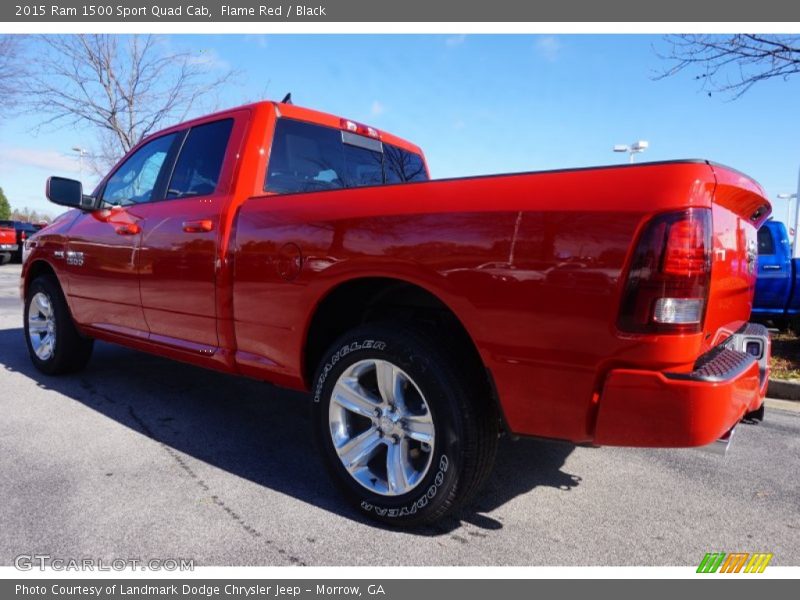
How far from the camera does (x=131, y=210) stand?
153 inches

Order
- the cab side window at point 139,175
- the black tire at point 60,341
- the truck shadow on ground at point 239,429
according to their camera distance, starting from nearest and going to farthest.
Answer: the truck shadow on ground at point 239,429 → the cab side window at point 139,175 → the black tire at point 60,341

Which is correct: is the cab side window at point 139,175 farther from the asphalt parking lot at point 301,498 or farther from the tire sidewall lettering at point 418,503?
the tire sidewall lettering at point 418,503

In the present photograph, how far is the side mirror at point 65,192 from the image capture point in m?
4.10

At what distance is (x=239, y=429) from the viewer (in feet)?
12.1

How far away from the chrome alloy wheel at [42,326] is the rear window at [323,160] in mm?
2730

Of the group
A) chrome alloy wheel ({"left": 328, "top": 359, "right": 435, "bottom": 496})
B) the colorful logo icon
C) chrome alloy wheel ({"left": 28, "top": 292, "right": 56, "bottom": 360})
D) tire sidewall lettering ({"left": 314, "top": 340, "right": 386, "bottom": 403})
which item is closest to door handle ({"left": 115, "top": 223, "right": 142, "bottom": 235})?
chrome alloy wheel ({"left": 28, "top": 292, "right": 56, "bottom": 360})

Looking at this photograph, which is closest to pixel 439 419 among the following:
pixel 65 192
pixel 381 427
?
pixel 381 427

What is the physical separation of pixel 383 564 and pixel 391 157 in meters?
2.88

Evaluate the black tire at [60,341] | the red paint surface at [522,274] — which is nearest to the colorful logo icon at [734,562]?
the red paint surface at [522,274]

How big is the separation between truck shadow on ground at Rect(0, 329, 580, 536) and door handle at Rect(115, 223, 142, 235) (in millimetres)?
1270

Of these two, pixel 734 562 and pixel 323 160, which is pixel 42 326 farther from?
pixel 734 562

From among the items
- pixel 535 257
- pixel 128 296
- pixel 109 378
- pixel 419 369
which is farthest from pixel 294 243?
pixel 109 378

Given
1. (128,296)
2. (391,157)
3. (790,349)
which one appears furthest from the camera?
(790,349)
